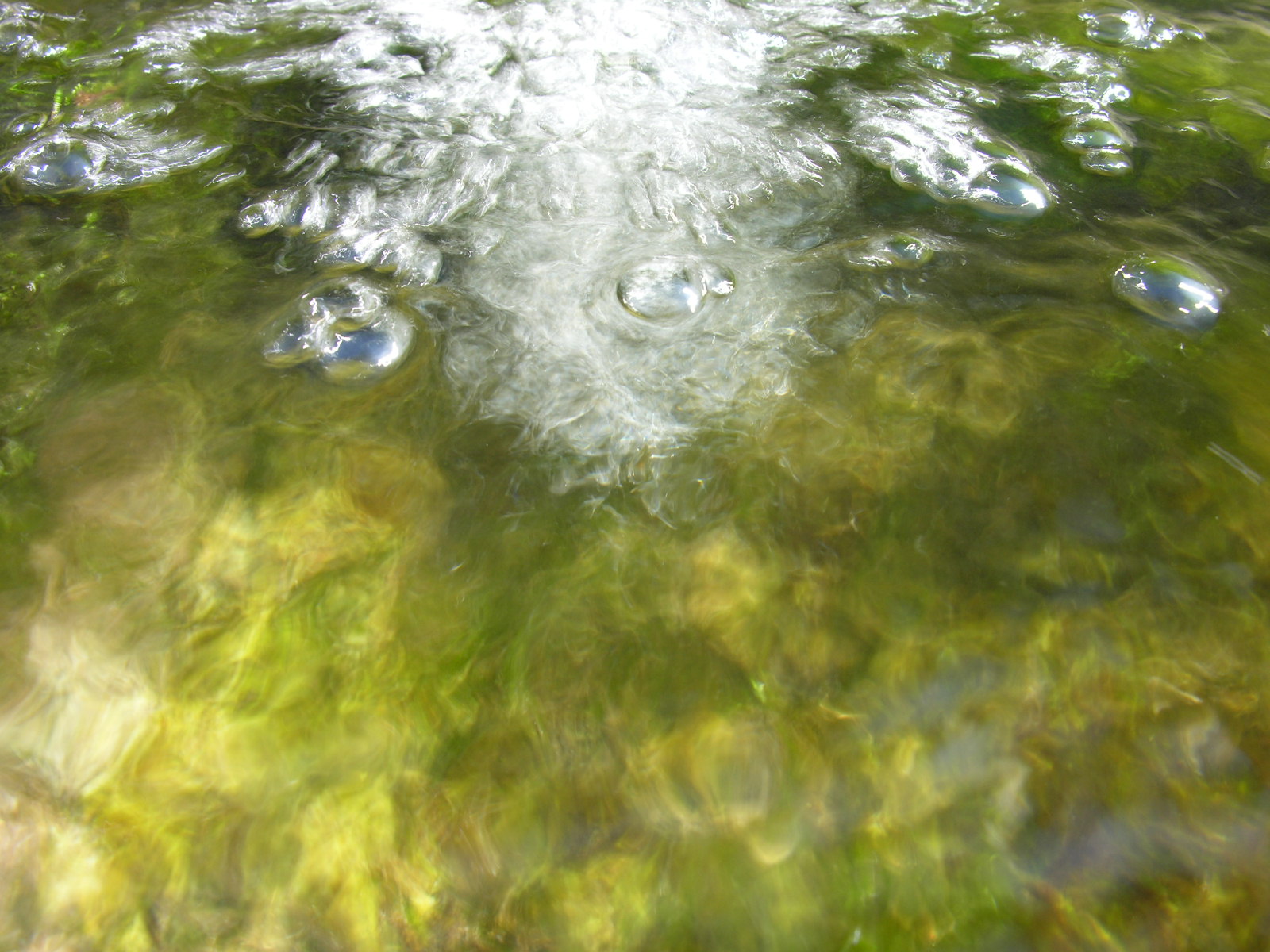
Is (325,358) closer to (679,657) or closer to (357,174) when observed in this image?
(357,174)

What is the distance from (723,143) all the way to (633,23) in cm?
65

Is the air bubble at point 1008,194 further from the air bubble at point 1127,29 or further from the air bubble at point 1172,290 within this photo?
A: the air bubble at point 1127,29

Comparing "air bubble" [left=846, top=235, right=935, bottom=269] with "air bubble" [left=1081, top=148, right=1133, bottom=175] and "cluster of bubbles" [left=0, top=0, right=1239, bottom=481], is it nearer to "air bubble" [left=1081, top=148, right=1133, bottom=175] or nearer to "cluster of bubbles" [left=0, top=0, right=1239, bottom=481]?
"cluster of bubbles" [left=0, top=0, right=1239, bottom=481]

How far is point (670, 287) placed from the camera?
5.02 feet

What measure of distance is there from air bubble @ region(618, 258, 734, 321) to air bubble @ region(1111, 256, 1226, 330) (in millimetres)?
705

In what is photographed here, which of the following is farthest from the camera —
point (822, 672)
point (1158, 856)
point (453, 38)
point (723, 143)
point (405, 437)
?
point (453, 38)

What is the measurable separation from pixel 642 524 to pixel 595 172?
923 millimetres

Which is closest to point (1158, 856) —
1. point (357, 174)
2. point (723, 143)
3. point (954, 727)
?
point (954, 727)

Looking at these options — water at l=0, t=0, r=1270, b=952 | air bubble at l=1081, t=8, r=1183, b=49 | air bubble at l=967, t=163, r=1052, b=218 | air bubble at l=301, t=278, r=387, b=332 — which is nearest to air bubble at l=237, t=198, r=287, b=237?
water at l=0, t=0, r=1270, b=952

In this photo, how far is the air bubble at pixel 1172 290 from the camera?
1.45 m

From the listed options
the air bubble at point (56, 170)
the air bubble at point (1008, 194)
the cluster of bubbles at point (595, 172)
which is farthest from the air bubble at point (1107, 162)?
the air bubble at point (56, 170)

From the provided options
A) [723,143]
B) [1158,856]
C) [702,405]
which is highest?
[723,143]

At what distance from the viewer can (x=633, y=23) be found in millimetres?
2258

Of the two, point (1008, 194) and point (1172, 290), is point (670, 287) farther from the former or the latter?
point (1172, 290)
